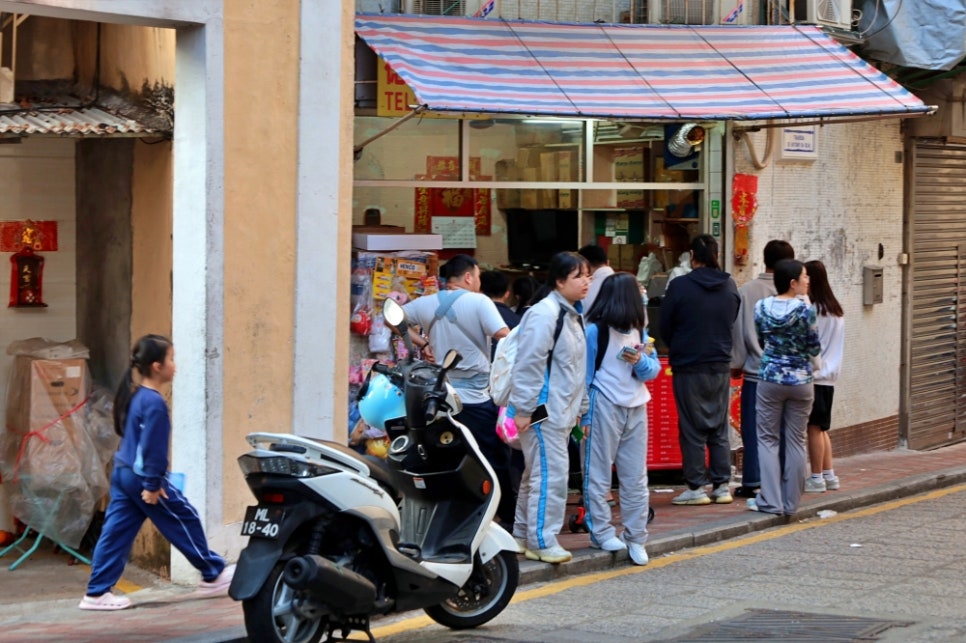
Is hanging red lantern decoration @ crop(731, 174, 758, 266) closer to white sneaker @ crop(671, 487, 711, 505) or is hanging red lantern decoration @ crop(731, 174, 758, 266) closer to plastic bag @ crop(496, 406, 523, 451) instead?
white sneaker @ crop(671, 487, 711, 505)

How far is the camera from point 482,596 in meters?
7.14

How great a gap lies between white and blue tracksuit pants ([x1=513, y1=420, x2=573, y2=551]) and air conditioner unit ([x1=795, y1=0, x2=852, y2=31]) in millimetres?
5842

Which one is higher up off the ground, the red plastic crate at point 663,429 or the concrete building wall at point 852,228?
the concrete building wall at point 852,228

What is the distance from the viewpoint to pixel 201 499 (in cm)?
805

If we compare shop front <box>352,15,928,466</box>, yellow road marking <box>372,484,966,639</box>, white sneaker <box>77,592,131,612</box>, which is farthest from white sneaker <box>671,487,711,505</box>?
white sneaker <box>77,592,131,612</box>

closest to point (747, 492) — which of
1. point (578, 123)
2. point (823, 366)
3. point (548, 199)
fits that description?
point (823, 366)

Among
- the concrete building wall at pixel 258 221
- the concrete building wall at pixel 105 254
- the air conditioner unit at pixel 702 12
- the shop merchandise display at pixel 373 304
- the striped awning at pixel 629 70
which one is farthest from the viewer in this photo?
the air conditioner unit at pixel 702 12

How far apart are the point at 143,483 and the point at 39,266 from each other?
281 cm

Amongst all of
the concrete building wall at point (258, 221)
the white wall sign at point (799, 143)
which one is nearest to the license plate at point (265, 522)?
the concrete building wall at point (258, 221)

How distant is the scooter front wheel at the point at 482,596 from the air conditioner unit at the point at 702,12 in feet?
20.7

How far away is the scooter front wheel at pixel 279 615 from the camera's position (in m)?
6.02

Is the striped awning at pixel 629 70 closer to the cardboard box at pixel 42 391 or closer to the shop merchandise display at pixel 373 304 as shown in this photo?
the shop merchandise display at pixel 373 304

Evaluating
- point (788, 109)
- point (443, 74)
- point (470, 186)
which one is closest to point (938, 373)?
point (788, 109)

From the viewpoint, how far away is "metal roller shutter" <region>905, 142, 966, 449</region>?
14594mm
